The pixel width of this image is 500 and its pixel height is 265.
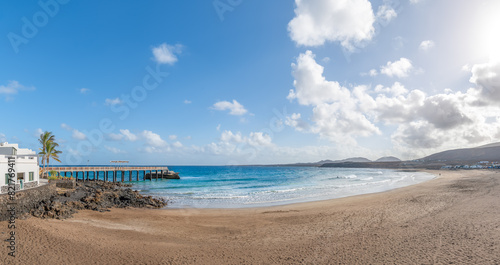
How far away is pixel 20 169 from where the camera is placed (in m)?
18.2

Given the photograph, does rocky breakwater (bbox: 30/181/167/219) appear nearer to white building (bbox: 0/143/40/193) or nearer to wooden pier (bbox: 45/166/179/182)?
white building (bbox: 0/143/40/193)

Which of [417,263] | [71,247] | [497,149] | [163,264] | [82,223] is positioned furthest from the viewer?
[497,149]

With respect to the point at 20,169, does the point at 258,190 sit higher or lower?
lower

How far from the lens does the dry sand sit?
8445mm

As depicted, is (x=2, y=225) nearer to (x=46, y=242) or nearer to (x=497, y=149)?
(x=46, y=242)

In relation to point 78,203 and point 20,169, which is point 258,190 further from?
point 20,169

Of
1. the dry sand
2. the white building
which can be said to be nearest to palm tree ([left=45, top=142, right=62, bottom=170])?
the white building

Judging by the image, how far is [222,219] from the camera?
→ 1554 centimetres

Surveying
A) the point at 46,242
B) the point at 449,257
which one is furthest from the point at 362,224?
the point at 46,242

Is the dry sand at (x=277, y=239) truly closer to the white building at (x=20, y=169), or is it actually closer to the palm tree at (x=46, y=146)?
the white building at (x=20, y=169)

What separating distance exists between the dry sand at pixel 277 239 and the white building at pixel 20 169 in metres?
5.58

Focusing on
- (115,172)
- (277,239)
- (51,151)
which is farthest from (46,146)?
(277,239)

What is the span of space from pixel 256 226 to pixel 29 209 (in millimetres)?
12016

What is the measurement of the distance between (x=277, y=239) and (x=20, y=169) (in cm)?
1954
